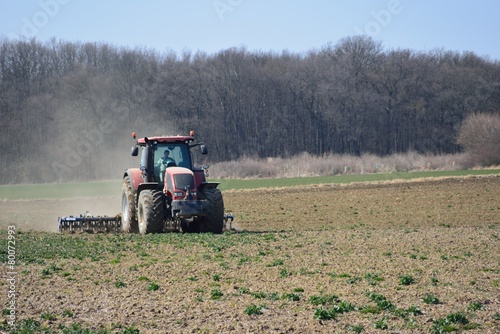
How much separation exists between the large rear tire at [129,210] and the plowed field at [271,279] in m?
0.88

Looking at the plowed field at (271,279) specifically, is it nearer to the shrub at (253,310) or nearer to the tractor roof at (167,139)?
the shrub at (253,310)

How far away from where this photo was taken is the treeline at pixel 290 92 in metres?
76.1

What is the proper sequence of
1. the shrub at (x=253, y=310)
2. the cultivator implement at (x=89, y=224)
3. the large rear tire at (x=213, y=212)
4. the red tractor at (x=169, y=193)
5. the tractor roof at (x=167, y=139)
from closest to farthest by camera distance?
1. the shrub at (x=253, y=310)
2. the red tractor at (x=169, y=193)
3. the large rear tire at (x=213, y=212)
4. the tractor roof at (x=167, y=139)
5. the cultivator implement at (x=89, y=224)


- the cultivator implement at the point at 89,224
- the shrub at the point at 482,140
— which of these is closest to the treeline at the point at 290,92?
the shrub at the point at 482,140

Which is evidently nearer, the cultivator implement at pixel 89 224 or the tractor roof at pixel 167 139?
the tractor roof at pixel 167 139

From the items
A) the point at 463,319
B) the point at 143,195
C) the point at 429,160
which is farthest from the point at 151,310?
the point at 429,160

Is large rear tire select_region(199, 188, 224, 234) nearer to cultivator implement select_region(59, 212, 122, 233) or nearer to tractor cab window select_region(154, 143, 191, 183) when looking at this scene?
tractor cab window select_region(154, 143, 191, 183)

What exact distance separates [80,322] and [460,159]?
Answer: 48.6 m

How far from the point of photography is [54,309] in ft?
34.6

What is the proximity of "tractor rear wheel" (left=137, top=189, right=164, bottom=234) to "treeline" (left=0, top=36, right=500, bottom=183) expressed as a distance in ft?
174

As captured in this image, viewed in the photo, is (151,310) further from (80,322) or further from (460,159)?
(460,159)

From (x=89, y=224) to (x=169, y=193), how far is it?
320cm

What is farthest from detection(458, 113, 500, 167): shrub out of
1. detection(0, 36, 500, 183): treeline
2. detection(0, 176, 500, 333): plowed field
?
detection(0, 176, 500, 333): plowed field

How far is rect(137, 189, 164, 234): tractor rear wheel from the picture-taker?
60.6 feet
